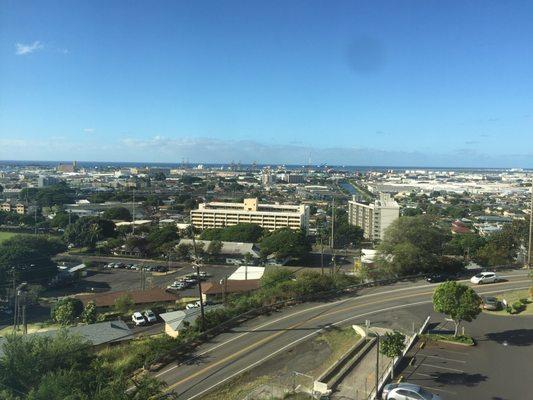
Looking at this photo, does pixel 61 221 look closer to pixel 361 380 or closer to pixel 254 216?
pixel 254 216

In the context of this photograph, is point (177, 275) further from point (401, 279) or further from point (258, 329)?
point (258, 329)

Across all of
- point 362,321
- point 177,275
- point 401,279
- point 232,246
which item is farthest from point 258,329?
point 232,246

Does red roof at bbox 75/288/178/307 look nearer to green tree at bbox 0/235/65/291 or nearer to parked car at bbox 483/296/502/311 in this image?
green tree at bbox 0/235/65/291

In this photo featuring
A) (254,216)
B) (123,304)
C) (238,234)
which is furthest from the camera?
(254,216)

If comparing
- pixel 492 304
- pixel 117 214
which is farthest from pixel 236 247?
pixel 492 304

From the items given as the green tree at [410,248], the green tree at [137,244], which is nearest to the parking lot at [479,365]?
the green tree at [410,248]

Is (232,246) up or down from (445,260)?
down

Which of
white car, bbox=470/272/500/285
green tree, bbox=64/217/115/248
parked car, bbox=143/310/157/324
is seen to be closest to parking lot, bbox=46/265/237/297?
parked car, bbox=143/310/157/324
